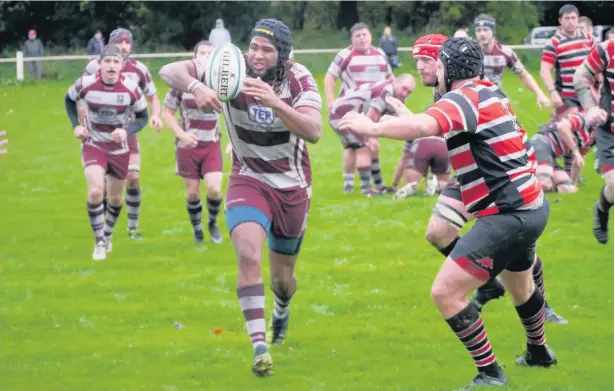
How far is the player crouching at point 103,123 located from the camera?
40.5ft

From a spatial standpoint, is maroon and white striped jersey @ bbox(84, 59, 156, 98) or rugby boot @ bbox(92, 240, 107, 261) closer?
rugby boot @ bbox(92, 240, 107, 261)

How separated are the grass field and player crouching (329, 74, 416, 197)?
0.42m

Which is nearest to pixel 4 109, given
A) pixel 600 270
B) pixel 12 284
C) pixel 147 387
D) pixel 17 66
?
pixel 17 66

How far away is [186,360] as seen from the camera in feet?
27.2

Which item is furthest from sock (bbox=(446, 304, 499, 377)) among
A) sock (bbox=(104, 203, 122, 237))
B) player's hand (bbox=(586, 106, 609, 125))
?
sock (bbox=(104, 203, 122, 237))

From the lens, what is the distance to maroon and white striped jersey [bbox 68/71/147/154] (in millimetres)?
12461

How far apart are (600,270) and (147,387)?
18.3 ft

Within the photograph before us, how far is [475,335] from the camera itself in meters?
7.07

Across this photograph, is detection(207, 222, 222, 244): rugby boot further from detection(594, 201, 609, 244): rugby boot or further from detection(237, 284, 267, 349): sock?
detection(237, 284, 267, 349): sock

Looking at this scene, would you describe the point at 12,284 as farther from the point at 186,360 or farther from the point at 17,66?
the point at 17,66

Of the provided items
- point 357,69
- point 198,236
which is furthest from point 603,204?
point 357,69

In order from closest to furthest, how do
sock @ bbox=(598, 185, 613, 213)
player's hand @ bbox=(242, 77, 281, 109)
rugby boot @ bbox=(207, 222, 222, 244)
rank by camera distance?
player's hand @ bbox=(242, 77, 281, 109)
sock @ bbox=(598, 185, 613, 213)
rugby boot @ bbox=(207, 222, 222, 244)

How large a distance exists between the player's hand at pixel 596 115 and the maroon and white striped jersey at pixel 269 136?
3257mm

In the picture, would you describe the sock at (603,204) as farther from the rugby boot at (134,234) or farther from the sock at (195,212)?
the rugby boot at (134,234)
